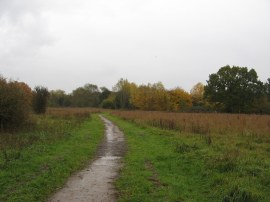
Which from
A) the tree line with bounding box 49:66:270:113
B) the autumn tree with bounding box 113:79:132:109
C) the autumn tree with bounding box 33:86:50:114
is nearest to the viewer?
the autumn tree with bounding box 33:86:50:114

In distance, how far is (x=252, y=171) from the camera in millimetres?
10961

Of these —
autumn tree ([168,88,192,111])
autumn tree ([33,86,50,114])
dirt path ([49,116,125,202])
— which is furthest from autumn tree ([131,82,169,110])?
dirt path ([49,116,125,202])

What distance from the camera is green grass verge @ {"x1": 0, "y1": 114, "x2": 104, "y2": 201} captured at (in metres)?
8.98

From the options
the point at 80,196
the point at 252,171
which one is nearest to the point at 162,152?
the point at 252,171

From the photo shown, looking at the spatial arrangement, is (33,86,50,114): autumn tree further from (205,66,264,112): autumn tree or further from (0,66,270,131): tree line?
(205,66,264,112): autumn tree

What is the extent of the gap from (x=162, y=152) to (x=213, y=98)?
58.5 metres

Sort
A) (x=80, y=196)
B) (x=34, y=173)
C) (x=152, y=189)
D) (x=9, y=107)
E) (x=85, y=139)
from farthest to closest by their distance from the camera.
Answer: (x=9, y=107), (x=85, y=139), (x=34, y=173), (x=152, y=189), (x=80, y=196)

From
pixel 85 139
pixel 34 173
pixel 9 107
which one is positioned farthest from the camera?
pixel 9 107

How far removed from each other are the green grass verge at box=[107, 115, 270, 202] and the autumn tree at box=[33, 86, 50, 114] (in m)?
37.7

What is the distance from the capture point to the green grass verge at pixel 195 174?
8812 mm

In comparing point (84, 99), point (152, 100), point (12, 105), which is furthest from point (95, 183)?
point (84, 99)

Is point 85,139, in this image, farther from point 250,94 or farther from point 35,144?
point 250,94

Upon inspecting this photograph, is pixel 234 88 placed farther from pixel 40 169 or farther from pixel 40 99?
pixel 40 169

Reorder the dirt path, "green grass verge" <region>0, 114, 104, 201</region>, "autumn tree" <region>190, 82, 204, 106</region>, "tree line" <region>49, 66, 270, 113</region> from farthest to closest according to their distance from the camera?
"autumn tree" <region>190, 82, 204, 106</region> → "tree line" <region>49, 66, 270, 113</region> → "green grass verge" <region>0, 114, 104, 201</region> → the dirt path
